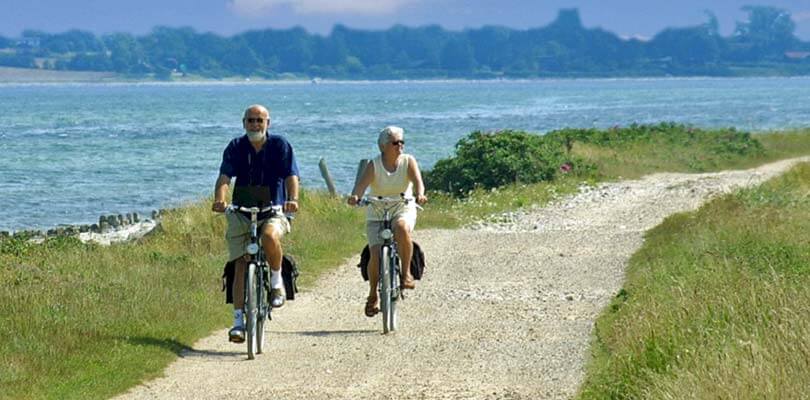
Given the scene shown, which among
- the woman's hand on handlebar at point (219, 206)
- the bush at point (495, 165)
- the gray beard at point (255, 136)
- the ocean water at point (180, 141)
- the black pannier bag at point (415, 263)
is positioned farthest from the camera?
the ocean water at point (180, 141)

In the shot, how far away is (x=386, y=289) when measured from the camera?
41.5 feet

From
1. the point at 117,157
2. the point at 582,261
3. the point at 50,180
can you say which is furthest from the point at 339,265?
the point at 117,157

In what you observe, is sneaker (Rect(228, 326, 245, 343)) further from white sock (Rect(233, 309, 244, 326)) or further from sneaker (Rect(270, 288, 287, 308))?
sneaker (Rect(270, 288, 287, 308))

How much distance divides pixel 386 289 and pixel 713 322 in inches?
138

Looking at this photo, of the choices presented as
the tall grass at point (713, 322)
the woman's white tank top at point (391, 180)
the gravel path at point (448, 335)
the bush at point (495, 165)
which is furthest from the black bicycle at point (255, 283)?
the bush at point (495, 165)

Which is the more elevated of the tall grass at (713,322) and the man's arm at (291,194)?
the man's arm at (291,194)

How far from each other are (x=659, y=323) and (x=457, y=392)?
1486 mm

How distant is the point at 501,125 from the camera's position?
306 ft

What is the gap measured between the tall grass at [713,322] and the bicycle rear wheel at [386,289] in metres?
1.75

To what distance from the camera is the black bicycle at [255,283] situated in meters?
11.4

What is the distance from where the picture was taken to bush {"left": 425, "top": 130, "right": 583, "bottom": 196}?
32.3m

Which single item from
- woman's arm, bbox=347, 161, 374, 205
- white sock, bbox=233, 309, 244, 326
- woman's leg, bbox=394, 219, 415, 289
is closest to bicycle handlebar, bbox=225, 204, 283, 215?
white sock, bbox=233, 309, 244, 326

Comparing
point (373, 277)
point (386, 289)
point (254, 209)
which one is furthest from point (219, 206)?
point (373, 277)

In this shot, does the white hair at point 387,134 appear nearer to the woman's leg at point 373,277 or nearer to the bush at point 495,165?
the woman's leg at point 373,277
